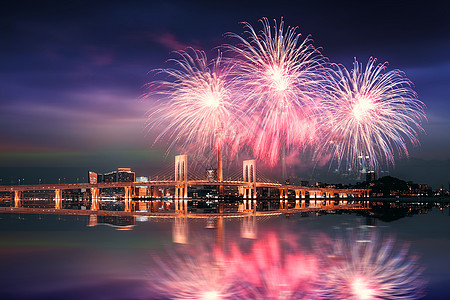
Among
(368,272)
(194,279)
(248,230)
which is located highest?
(194,279)

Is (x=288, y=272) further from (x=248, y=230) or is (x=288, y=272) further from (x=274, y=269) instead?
(x=248, y=230)

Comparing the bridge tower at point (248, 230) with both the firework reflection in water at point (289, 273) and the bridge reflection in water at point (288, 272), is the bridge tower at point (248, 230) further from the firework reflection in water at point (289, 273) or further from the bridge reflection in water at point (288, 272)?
the firework reflection in water at point (289, 273)

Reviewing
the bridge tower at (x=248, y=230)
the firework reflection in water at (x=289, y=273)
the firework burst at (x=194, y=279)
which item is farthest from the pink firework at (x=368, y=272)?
the bridge tower at (x=248, y=230)

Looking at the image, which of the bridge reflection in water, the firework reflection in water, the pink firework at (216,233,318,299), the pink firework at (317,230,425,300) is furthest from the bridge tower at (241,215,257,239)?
the pink firework at (317,230,425,300)

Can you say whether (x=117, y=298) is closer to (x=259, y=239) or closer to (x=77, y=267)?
(x=77, y=267)

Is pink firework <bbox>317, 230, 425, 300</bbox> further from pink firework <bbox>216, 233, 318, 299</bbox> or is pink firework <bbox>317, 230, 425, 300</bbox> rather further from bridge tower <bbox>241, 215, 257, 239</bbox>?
bridge tower <bbox>241, 215, 257, 239</bbox>

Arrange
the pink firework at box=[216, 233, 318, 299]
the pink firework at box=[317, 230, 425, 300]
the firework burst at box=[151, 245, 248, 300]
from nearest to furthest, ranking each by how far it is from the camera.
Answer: the firework burst at box=[151, 245, 248, 300] < the pink firework at box=[317, 230, 425, 300] < the pink firework at box=[216, 233, 318, 299]

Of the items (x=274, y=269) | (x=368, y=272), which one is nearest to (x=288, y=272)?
(x=274, y=269)

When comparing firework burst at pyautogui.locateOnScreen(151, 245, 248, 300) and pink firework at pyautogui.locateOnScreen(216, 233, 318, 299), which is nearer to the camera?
firework burst at pyautogui.locateOnScreen(151, 245, 248, 300)

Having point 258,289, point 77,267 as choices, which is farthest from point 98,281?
point 258,289
